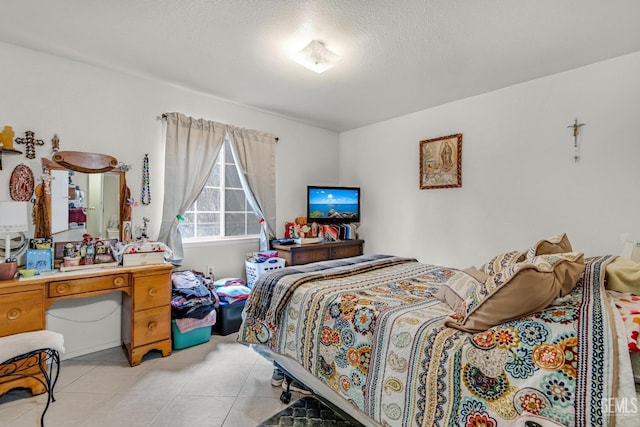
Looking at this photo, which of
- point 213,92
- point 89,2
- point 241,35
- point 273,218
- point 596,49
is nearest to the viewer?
point 89,2

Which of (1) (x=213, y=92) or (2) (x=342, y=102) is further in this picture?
(2) (x=342, y=102)

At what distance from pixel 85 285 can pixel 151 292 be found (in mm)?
461

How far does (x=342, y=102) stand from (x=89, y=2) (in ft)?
8.11

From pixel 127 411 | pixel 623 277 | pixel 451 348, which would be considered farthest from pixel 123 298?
pixel 623 277

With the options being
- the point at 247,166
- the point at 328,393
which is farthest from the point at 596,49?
the point at 247,166

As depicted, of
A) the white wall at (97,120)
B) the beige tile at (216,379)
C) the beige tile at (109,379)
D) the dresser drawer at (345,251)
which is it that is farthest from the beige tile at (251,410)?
the dresser drawer at (345,251)

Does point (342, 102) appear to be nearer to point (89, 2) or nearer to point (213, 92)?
point (213, 92)

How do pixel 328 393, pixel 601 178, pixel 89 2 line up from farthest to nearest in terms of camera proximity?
pixel 601 178
pixel 89 2
pixel 328 393

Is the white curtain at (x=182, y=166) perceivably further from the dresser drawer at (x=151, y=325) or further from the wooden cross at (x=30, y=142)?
the wooden cross at (x=30, y=142)

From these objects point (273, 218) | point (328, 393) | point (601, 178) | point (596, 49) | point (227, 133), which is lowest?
point (328, 393)

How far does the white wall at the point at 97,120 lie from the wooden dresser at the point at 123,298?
1.25 feet

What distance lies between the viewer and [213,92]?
3336 mm

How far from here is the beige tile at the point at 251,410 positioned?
5.89 feet

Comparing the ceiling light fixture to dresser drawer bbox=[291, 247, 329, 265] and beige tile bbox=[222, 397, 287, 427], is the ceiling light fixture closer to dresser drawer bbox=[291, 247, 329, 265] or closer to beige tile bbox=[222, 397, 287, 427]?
dresser drawer bbox=[291, 247, 329, 265]
